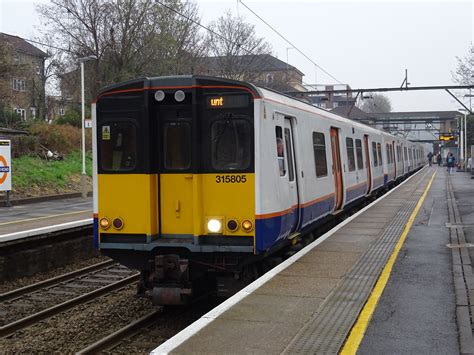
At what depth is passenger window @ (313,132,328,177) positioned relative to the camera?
33.9 feet

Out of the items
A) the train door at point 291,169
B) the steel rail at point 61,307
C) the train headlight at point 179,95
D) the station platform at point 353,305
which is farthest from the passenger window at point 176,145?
the steel rail at point 61,307

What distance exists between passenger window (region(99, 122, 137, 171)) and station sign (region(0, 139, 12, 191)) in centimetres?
1391

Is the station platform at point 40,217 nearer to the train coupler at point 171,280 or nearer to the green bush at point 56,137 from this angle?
the train coupler at point 171,280

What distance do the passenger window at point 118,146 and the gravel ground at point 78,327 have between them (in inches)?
88.5

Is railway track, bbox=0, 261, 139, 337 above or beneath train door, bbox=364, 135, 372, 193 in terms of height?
beneath

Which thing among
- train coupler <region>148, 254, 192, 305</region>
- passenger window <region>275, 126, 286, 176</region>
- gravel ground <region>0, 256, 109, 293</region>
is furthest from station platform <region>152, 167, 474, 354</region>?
gravel ground <region>0, 256, 109, 293</region>

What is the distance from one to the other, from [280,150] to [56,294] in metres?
4.91

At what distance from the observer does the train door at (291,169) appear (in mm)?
8477

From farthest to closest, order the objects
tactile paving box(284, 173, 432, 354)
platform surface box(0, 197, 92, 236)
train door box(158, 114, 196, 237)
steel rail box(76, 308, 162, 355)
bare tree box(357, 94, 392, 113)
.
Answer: bare tree box(357, 94, 392, 113)
platform surface box(0, 197, 92, 236)
train door box(158, 114, 196, 237)
steel rail box(76, 308, 162, 355)
tactile paving box(284, 173, 432, 354)

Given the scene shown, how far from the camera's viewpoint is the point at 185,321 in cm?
811

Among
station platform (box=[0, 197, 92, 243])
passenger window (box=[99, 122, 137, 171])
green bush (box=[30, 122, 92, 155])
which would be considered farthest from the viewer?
green bush (box=[30, 122, 92, 155])

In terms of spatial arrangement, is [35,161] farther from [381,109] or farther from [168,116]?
[381,109]

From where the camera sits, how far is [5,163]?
802 inches

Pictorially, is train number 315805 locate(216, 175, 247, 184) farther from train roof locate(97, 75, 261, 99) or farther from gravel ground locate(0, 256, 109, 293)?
gravel ground locate(0, 256, 109, 293)
